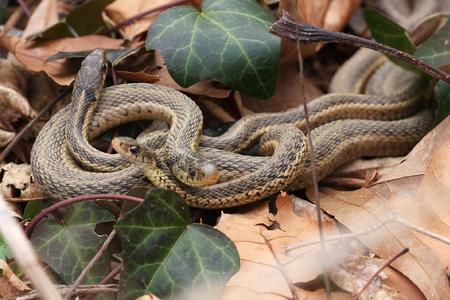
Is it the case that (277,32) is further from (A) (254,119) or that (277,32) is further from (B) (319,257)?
(B) (319,257)

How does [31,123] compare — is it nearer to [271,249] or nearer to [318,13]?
[271,249]

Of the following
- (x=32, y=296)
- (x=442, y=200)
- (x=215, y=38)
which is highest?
(x=215, y=38)

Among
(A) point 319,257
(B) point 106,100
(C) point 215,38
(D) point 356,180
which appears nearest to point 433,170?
(D) point 356,180

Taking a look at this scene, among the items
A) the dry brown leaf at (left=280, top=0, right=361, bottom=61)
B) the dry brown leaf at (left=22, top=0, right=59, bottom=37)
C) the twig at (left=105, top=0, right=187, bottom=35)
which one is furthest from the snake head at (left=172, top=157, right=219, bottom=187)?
the dry brown leaf at (left=22, top=0, right=59, bottom=37)

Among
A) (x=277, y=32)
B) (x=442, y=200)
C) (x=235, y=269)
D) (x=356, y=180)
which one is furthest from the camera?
(x=356, y=180)

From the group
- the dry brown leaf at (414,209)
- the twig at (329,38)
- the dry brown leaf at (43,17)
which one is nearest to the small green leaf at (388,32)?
the twig at (329,38)

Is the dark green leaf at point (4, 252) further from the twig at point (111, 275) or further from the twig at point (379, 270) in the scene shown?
the twig at point (379, 270)

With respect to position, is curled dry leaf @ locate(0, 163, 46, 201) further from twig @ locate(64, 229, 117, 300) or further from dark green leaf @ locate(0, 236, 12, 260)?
twig @ locate(64, 229, 117, 300)
